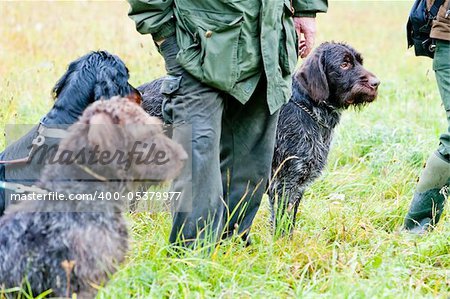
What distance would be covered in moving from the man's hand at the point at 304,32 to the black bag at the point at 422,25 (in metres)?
0.92

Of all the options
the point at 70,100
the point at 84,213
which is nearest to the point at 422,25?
the point at 70,100

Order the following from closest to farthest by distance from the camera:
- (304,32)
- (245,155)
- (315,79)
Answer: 1. (245,155)
2. (304,32)
3. (315,79)

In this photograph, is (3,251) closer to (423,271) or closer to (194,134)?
(194,134)

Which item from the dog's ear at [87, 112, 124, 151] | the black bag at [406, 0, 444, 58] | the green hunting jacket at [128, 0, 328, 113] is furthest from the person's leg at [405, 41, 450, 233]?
the dog's ear at [87, 112, 124, 151]

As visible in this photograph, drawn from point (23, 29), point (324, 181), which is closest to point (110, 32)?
point (23, 29)

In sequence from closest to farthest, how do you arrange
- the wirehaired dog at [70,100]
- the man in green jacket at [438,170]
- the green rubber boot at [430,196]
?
the wirehaired dog at [70,100] → the man in green jacket at [438,170] → the green rubber boot at [430,196]

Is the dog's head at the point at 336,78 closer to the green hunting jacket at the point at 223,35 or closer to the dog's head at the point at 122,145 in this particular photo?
the green hunting jacket at the point at 223,35

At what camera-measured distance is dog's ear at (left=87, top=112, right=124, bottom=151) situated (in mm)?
3141

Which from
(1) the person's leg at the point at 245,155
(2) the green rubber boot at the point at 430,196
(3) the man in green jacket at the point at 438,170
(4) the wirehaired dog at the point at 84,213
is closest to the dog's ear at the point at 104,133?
(4) the wirehaired dog at the point at 84,213

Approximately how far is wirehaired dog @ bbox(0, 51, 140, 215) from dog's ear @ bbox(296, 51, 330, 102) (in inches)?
67.6

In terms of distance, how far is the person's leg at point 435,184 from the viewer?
15.7 ft

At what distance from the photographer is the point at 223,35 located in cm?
378

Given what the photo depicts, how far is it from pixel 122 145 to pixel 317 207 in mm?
2734

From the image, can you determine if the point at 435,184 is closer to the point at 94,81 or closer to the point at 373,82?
the point at 373,82
